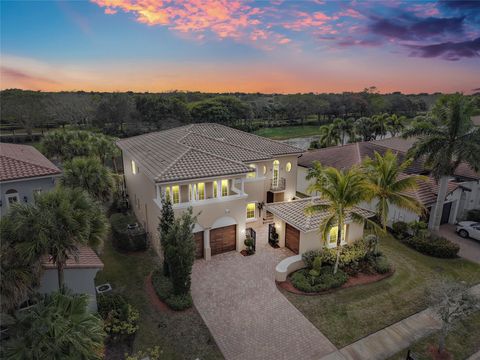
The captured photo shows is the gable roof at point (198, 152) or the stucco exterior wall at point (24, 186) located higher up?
the gable roof at point (198, 152)

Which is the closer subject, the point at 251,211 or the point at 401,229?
the point at 401,229

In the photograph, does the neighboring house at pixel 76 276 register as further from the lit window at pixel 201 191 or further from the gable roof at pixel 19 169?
the lit window at pixel 201 191

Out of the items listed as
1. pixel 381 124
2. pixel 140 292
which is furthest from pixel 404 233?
pixel 381 124

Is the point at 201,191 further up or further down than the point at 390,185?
further down

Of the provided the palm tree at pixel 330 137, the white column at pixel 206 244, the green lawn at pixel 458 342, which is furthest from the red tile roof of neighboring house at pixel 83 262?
the palm tree at pixel 330 137

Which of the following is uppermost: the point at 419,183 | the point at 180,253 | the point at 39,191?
the point at 39,191

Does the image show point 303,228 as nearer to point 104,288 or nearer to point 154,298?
point 154,298

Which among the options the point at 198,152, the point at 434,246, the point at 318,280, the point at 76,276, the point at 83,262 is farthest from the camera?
the point at 198,152

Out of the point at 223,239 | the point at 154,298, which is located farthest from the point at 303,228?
the point at 154,298
